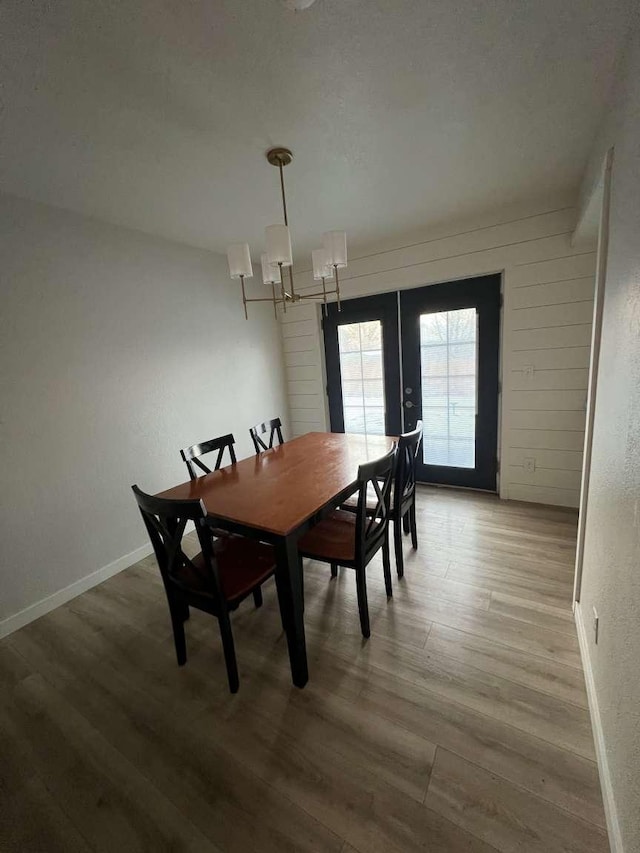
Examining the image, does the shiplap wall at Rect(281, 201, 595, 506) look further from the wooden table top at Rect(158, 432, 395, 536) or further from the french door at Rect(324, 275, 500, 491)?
the wooden table top at Rect(158, 432, 395, 536)

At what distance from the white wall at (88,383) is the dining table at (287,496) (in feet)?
3.14

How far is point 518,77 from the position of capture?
1413 millimetres

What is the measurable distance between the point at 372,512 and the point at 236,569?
0.83m

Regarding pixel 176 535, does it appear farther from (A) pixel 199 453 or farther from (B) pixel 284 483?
(A) pixel 199 453

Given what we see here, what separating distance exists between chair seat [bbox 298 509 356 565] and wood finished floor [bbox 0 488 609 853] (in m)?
0.46

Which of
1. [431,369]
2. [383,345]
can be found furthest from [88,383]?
[431,369]

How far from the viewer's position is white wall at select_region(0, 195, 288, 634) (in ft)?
6.71

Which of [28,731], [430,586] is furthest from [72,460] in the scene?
[430,586]

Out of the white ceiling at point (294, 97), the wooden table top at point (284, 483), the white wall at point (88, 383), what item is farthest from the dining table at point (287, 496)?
the white ceiling at point (294, 97)

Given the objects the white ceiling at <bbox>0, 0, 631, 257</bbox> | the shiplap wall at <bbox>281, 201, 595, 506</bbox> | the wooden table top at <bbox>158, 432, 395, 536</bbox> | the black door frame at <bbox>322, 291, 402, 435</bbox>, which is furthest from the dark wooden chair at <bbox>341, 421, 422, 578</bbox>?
the white ceiling at <bbox>0, 0, 631, 257</bbox>

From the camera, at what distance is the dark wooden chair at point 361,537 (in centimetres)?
162

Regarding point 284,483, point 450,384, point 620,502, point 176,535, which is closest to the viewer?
point 620,502

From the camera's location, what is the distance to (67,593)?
2.28m

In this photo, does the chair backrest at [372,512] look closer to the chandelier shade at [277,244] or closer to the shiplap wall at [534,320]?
the chandelier shade at [277,244]
